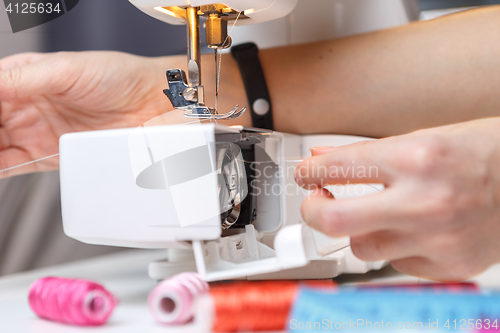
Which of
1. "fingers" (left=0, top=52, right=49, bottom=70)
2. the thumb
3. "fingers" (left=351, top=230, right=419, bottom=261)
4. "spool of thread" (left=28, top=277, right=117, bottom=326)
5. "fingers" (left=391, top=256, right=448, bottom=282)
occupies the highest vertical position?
"fingers" (left=0, top=52, right=49, bottom=70)

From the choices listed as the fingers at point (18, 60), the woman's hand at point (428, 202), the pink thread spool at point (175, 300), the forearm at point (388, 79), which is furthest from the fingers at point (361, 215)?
the fingers at point (18, 60)

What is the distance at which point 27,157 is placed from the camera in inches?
31.5

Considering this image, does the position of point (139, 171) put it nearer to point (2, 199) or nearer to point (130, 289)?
point (130, 289)

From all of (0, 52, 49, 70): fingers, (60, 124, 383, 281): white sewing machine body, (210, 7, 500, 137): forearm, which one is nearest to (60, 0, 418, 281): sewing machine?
(60, 124, 383, 281): white sewing machine body

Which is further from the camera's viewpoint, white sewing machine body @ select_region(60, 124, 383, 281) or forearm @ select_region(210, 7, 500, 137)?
forearm @ select_region(210, 7, 500, 137)

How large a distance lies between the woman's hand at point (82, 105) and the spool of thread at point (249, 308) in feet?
1.55

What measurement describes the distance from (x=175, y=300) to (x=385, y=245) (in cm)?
19

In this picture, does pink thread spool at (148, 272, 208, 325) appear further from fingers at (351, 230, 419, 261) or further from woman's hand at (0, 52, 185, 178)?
woman's hand at (0, 52, 185, 178)

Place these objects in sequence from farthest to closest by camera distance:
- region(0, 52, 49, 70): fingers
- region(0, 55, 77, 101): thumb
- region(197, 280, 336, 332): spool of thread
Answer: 1. region(0, 52, 49, 70): fingers
2. region(0, 55, 77, 101): thumb
3. region(197, 280, 336, 332): spool of thread

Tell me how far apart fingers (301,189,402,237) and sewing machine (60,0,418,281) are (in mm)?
35

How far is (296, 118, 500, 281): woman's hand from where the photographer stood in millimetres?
328

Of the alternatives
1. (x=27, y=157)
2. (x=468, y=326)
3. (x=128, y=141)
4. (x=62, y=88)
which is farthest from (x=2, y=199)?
(x=468, y=326)

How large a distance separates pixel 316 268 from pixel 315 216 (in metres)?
0.17

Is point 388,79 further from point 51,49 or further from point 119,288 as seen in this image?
point 51,49
